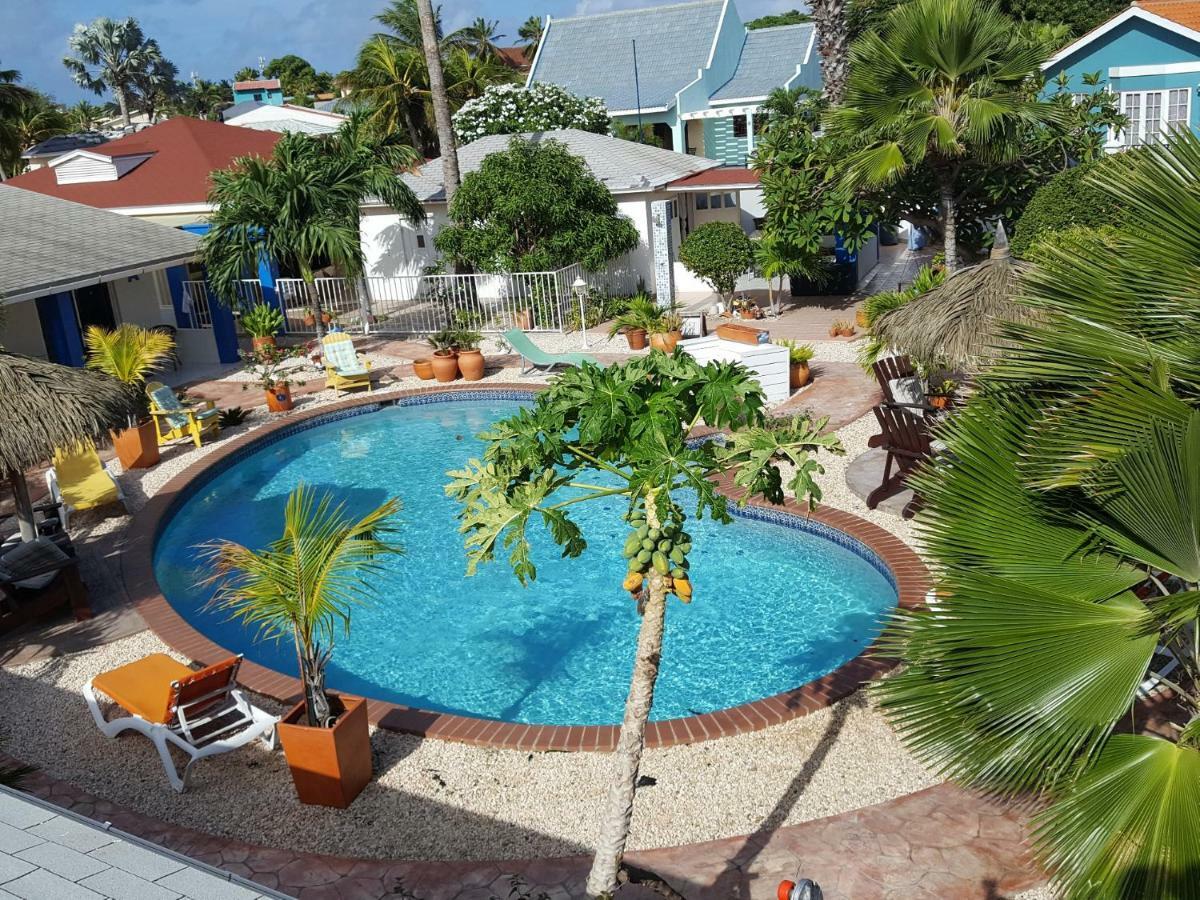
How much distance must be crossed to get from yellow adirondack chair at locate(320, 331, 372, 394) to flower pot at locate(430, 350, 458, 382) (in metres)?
1.20

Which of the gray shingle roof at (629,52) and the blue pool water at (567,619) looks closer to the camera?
the blue pool water at (567,619)

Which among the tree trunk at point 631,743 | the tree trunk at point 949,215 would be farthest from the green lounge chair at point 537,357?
the tree trunk at point 631,743

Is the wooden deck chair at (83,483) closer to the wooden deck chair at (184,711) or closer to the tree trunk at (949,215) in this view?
the wooden deck chair at (184,711)

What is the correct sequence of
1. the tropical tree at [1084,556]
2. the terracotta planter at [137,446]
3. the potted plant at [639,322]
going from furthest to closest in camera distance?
1. the potted plant at [639,322]
2. the terracotta planter at [137,446]
3. the tropical tree at [1084,556]

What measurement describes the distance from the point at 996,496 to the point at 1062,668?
37.1 inches

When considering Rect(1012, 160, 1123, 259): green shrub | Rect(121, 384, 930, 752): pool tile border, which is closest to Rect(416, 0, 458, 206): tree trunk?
Rect(121, 384, 930, 752): pool tile border

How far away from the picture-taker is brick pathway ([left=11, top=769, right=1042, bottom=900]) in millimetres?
5883

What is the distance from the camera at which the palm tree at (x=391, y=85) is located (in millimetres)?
36062

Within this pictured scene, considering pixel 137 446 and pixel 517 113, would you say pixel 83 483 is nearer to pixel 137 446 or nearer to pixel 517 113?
pixel 137 446

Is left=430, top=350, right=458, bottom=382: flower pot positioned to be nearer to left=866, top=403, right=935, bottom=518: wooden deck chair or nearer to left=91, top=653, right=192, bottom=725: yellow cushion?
left=866, top=403, right=935, bottom=518: wooden deck chair

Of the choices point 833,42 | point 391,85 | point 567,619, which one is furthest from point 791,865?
point 391,85

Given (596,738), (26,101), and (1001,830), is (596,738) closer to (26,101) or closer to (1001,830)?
(1001,830)

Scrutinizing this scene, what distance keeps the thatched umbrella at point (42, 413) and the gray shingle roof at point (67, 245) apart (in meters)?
7.33

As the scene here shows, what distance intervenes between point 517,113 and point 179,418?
17.9 metres
